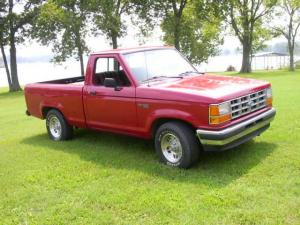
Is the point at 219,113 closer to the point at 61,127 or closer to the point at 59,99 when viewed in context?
the point at 59,99

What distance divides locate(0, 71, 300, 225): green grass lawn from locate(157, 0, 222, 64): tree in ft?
80.1

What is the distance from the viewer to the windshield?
23.8 ft

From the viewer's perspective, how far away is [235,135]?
20.3 ft

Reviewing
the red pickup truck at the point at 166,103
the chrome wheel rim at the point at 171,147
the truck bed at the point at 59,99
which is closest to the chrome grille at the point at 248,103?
the red pickup truck at the point at 166,103

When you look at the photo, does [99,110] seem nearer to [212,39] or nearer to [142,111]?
[142,111]

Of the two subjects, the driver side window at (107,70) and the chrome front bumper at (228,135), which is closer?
the chrome front bumper at (228,135)

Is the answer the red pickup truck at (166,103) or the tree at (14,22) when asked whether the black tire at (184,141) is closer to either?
the red pickup truck at (166,103)

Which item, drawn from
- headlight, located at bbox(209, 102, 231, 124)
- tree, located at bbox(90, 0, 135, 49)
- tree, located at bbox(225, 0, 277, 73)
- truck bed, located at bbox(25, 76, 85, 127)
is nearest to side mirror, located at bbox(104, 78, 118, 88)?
truck bed, located at bbox(25, 76, 85, 127)

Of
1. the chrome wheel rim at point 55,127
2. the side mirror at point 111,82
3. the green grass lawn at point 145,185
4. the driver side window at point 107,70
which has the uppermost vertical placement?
the driver side window at point 107,70

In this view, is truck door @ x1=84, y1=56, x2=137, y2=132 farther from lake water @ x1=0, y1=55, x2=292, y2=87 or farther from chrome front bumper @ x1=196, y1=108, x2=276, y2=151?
lake water @ x1=0, y1=55, x2=292, y2=87

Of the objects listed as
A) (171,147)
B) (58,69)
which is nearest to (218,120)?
(171,147)

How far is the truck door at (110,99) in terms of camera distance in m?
7.17

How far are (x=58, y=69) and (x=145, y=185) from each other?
30.6m

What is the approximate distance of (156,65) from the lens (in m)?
7.52
